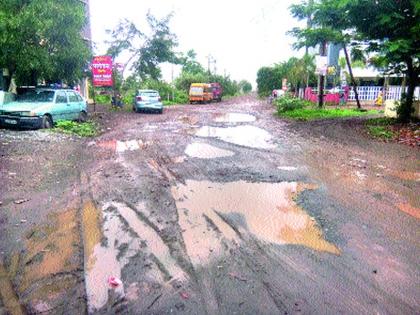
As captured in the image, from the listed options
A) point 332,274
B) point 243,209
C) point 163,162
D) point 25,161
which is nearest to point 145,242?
point 243,209

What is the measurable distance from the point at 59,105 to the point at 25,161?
656cm

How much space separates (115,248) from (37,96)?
11.9 meters

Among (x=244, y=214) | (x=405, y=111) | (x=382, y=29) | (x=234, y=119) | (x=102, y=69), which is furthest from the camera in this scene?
(x=102, y=69)

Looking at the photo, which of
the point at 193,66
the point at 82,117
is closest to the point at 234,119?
the point at 82,117

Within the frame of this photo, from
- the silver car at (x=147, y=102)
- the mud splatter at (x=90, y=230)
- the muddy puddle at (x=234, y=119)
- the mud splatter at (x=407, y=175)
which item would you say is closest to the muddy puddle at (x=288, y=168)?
the mud splatter at (x=407, y=175)

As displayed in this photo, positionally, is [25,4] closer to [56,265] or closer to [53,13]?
[53,13]

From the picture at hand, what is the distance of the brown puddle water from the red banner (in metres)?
17.4

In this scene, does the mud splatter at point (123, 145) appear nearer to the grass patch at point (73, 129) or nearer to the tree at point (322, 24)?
the grass patch at point (73, 129)

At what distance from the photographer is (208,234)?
15.4 feet

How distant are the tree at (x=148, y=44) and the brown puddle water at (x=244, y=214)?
24.3m

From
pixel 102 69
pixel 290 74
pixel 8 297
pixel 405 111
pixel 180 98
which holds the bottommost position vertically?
pixel 8 297

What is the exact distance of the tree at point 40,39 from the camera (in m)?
14.1

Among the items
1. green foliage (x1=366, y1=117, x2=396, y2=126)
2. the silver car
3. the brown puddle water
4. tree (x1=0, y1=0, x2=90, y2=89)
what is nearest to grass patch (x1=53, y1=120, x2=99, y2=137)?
tree (x1=0, y1=0, x2=90, y2=89)

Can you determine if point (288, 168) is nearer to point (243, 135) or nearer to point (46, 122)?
point (243, 135)
